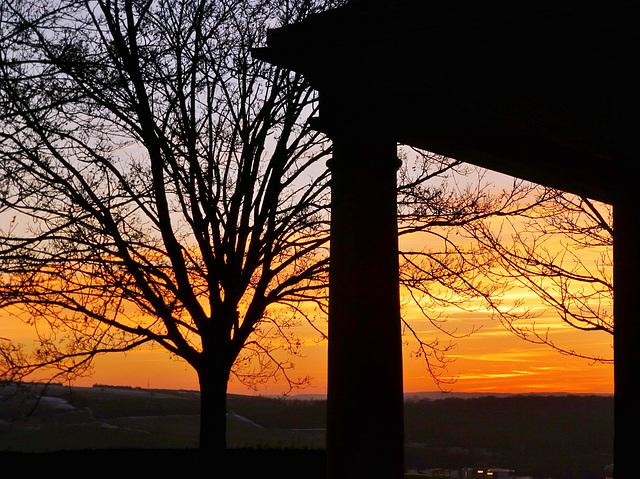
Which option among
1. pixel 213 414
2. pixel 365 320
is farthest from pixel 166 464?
pixel 365 320

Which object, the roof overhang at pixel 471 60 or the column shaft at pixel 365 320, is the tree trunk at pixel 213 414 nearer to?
the column shaft at pixel 365 320

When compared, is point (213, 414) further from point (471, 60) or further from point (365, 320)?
point (471, 60)

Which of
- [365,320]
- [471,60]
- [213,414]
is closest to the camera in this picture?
[365,320]

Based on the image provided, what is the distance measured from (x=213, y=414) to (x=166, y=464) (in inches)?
93.3

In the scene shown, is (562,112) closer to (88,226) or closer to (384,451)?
(384,451)

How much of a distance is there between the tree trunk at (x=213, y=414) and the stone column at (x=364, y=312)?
241 inches

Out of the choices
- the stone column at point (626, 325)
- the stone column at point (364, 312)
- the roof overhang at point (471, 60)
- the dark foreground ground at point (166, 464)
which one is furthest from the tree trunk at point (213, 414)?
the stone column at point (626, 325)

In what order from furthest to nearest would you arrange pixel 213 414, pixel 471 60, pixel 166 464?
1. pixel 166 464
2. pixel 213 414
3. pixel 471 60

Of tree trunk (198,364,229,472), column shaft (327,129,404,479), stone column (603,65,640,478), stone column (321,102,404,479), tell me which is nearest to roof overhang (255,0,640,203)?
stone column (321,102,404,479)

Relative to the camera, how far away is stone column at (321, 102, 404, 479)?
919cm

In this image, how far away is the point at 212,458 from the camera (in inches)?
585

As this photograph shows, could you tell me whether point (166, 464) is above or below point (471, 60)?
below

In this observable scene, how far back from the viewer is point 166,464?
16.7 metres

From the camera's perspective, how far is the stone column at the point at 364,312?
9188 millimetres
